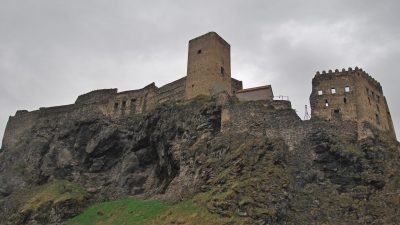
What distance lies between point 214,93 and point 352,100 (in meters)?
12.6

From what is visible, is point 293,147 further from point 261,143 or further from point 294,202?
point 294,202

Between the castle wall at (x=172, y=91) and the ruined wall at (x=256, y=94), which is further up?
the castle wall at (x=172, y=91)

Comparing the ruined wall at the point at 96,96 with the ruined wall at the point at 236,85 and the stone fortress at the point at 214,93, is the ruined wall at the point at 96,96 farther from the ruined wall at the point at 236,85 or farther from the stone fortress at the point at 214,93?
the ruined wall at the point at 236,85

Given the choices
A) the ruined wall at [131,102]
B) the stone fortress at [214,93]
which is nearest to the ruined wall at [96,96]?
the stone fortress at [214,93]

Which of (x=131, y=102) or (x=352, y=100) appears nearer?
(x=352, y=100)

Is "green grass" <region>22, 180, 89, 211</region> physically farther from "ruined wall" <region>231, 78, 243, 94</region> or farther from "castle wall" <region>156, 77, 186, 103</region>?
"ruined wall" <region>231, 78, 243, 94</region>

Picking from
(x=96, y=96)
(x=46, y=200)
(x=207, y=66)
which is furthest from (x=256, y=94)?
(x=46, y=200)

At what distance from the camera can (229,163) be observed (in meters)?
33.1

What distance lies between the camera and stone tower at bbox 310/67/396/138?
113ft

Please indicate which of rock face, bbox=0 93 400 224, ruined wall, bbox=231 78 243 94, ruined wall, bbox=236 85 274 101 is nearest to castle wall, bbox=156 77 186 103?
rock face, bbox=0 93 400 224

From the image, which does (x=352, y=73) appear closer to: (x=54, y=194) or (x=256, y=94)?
(x=256, y=94)

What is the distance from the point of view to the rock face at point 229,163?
29328mm

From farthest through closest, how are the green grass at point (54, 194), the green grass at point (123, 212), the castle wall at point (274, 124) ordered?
the green grass at point (54, 194), the green grass at point (123, 212), the castle wall at point (274, 124)

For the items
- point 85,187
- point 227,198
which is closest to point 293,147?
point 227,198
